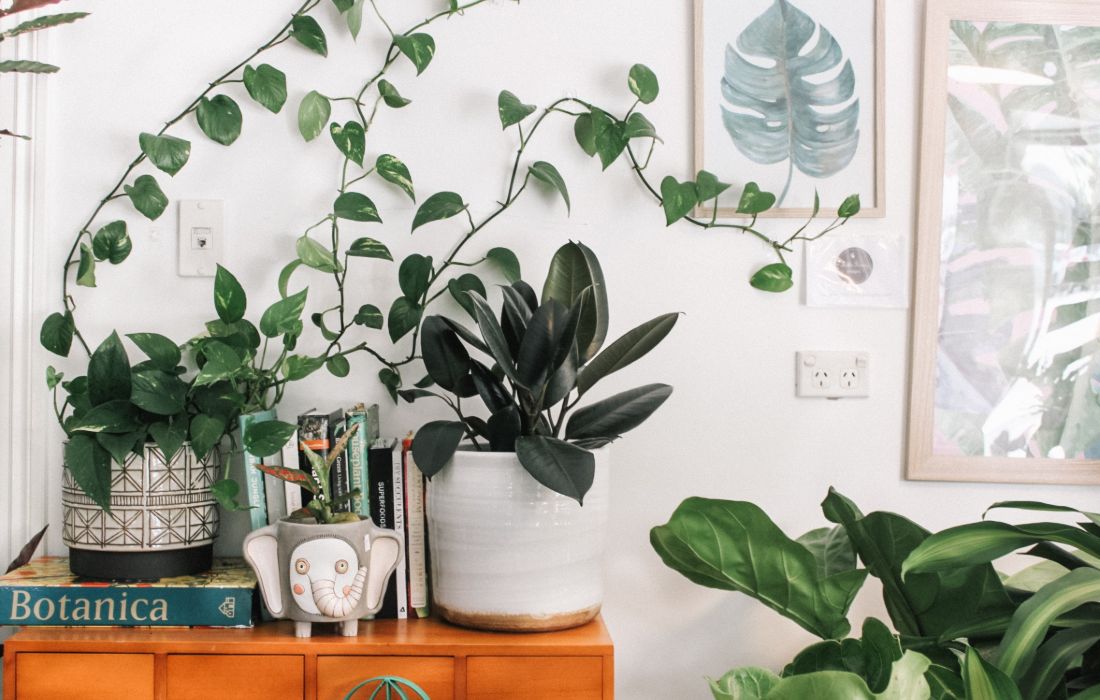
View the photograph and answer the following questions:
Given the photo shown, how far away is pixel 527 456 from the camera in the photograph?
118cm

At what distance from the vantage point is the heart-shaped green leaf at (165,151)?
1.45m

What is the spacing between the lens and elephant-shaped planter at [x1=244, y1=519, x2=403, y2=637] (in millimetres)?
1206

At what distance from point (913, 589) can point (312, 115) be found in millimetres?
1201

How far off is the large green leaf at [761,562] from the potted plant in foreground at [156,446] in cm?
61

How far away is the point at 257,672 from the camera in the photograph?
121 centimetres

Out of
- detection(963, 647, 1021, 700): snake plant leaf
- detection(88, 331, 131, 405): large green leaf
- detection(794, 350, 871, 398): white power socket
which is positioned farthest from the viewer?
detection(794, 350, 871, 398): white power socket

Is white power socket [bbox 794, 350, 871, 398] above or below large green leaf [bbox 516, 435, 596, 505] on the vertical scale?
above

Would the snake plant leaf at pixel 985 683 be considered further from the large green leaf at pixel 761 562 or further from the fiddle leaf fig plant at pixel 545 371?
the fiddle leaf fig plant at pixel 545 371

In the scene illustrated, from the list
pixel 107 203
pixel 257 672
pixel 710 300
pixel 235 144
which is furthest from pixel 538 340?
pixel 107 203

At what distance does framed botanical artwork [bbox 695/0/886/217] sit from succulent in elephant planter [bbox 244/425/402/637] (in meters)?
0.78

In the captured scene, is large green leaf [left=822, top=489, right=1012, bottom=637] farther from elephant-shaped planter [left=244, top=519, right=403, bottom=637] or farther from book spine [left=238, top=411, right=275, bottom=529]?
book spine [left=238, top=411, right=275, bottom=529]

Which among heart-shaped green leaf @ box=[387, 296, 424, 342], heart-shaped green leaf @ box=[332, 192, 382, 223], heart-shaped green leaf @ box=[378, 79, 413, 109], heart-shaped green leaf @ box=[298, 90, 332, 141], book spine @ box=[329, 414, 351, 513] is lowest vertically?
book spine @ box=[329, 414, 351, 513]

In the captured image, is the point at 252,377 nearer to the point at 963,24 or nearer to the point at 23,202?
the point at 23,202

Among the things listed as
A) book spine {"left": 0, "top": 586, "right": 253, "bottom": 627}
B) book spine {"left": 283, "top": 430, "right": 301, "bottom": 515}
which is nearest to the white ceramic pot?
book spine {"left": 283, "top": 430, "right": 301, "bottom": 515}
